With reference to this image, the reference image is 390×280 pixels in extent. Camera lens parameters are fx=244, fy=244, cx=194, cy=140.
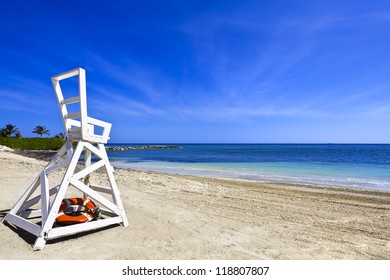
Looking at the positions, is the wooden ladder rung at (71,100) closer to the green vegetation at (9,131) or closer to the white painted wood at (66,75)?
the white painted wood at (66,75)

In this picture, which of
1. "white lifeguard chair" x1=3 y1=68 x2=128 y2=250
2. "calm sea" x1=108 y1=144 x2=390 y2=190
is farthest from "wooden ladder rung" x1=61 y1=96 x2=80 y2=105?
"calm sea" x1=108 y1=144 x2=390 y2=190

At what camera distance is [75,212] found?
4.82m

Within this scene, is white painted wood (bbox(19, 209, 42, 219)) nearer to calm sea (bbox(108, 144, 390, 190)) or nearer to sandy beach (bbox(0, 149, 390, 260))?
sandy beach (bbox(0, 149, 390, 260))

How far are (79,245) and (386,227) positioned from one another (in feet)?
22.6

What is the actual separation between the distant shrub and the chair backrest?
5900 centimetres

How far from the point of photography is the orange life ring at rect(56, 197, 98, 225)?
15.2 feet

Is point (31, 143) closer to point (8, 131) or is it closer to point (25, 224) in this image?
point (8, 131)

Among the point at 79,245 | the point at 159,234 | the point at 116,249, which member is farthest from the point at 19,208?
the point at 159,234

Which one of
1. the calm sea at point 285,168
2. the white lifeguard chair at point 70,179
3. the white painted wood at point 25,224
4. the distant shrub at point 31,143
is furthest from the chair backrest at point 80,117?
the distant shrub at point 31,143

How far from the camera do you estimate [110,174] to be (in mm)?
4953

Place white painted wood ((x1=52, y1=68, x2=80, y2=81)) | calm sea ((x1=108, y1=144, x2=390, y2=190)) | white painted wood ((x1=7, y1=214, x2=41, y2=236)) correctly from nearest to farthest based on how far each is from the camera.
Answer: white painted wood ((x1=7, y1=214, x2=41, y2=236)) < white painted wood ((x1=52, y1=68, x2=80, y2=81)) < calm sea ((x1=108, y1=144, x2=390, y2=190))

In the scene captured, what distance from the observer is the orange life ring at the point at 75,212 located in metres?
4.63

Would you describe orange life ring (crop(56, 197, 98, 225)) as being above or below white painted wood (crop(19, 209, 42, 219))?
above

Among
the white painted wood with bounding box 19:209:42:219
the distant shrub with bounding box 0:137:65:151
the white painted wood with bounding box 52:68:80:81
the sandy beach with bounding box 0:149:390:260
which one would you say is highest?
the white painted wood with bounding box 52:68:80:81
